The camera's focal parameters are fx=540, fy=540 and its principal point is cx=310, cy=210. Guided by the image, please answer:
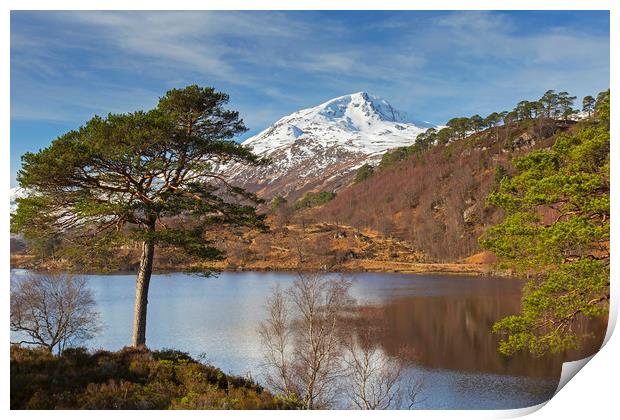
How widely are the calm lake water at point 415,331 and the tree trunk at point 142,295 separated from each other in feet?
18.0

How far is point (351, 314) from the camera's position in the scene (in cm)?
2769

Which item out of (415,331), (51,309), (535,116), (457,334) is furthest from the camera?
(535,116)

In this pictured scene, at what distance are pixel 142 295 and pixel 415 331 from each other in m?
15.9

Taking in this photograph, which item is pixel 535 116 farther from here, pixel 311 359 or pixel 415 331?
pixel 311 359

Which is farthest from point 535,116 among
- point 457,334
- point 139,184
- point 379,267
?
point 139,184

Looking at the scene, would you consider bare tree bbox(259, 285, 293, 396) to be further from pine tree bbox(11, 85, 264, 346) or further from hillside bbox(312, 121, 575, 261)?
hillside bbox(312, 121, 575, 261)

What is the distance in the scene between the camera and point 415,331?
25.9 metres

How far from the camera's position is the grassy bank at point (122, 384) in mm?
8836

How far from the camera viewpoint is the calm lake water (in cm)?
1768

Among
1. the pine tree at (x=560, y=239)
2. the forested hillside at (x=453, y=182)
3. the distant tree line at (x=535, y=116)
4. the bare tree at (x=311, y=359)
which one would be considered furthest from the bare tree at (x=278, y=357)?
the distant tree line at (x=535, y=116)

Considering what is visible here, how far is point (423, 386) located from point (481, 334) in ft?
29.7

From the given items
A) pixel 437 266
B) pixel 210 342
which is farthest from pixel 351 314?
pixel 437 266

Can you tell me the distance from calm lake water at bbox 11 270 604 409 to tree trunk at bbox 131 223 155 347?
5488 mm
